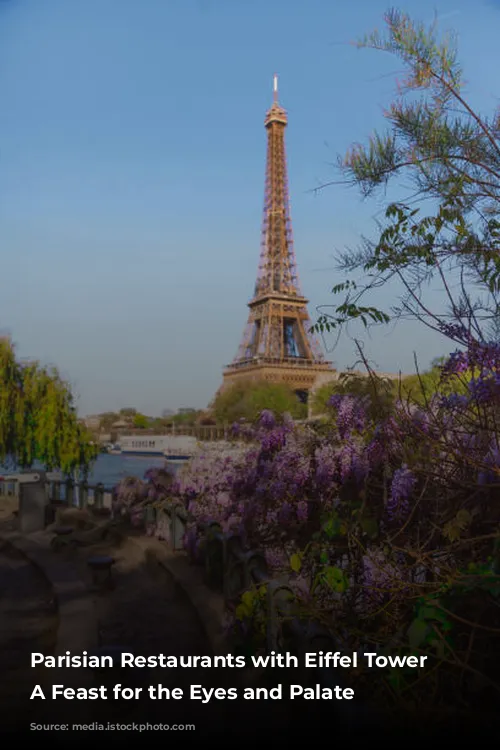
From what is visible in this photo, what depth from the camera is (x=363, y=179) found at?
4.96 meters

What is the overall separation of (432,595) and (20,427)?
65.1 feet

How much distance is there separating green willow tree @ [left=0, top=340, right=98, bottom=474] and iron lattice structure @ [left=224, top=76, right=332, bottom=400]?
5399cm

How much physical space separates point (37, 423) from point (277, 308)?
193 ft

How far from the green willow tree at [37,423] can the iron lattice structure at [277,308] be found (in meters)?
54.0

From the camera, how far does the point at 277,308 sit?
261 feet

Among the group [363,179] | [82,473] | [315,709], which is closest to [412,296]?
[363,179]

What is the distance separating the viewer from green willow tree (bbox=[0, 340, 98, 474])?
21.7 m

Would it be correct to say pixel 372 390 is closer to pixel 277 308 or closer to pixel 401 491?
pixel 401 491

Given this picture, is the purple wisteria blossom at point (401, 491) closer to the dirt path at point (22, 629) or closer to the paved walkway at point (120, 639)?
the paved walkway at point (120, 639)

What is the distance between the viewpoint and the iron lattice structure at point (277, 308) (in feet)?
257

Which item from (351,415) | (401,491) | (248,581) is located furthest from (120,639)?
(401,491)

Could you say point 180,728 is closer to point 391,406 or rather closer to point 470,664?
point 470,664

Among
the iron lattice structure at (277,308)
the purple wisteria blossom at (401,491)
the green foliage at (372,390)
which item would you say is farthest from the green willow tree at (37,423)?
the iron lattice structure at (277,308)

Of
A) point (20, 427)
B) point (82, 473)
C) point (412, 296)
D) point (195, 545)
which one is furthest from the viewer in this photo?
point (82, 473)
